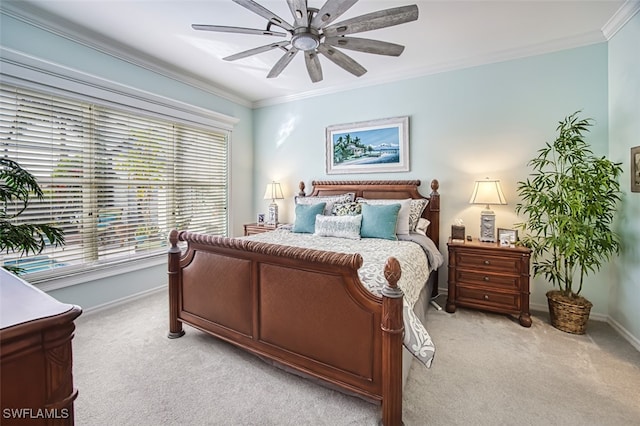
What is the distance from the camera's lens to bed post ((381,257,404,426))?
138 cm

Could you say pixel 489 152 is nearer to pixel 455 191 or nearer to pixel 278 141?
pixel 455 191

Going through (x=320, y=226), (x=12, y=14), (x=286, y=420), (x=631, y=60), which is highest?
(x=12, y=14)

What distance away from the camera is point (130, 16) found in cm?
248

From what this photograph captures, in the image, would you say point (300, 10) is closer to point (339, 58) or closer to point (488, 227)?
point (339, 58)

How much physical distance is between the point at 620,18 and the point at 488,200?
6.02 feet

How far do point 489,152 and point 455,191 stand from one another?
550 millimetres

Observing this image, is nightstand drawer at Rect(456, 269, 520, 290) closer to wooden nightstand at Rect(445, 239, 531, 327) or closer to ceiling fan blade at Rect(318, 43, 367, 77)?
wooden nightstand at Rect(445, 239, 531, 327)

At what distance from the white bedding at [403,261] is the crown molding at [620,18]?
→ 2.51 m

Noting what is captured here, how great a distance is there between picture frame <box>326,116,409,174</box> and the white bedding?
114 centimetres

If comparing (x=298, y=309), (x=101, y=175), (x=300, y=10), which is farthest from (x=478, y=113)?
(x=101, y=175)

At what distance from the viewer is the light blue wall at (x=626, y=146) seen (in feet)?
7.59

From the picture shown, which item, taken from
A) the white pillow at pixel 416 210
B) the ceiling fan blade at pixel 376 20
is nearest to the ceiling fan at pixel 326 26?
the ceiling fan blade at pixel 376 20

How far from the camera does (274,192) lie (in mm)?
4355

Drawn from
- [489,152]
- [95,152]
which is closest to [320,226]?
[489,152]
